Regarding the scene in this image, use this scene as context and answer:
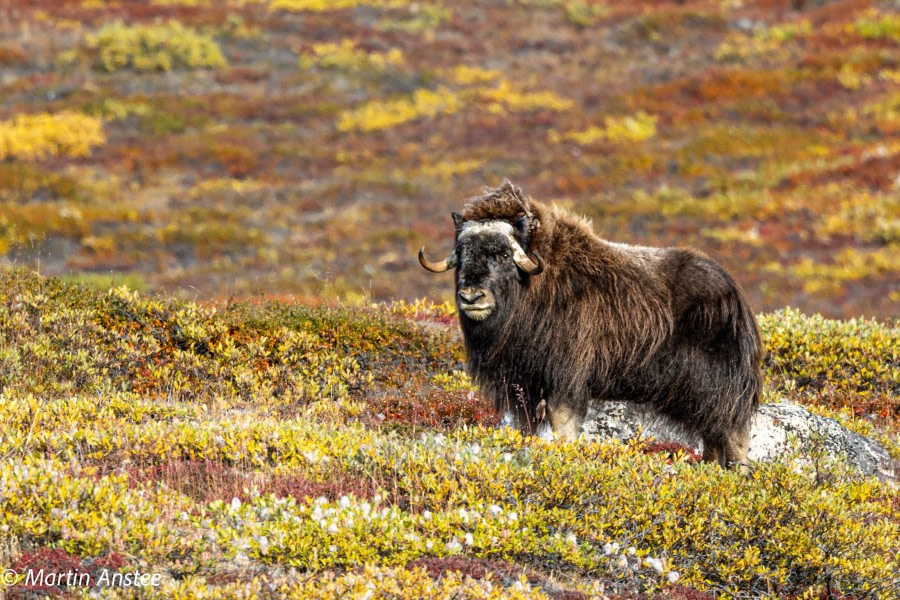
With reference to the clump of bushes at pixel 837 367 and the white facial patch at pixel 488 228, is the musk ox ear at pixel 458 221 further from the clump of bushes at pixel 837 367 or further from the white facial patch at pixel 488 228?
the clump of bushes at pixel 837 367

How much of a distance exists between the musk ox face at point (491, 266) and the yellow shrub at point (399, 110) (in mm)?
32600

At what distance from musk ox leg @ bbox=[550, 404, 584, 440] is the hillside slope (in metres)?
0.57

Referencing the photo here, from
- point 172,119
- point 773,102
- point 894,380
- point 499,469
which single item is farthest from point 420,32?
point 499,469

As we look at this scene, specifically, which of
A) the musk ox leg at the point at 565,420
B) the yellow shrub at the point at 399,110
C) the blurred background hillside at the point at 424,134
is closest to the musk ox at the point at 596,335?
the musk ox leg at the point at 565,420

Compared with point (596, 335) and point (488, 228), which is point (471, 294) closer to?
point (488, 228)

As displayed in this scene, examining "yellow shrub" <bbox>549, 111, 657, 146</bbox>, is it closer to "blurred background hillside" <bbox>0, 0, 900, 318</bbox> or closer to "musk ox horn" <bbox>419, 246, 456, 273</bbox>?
"blurred background hillside" <bbox>0, 0, 900, 318</bbox>

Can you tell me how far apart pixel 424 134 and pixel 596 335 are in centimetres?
3207

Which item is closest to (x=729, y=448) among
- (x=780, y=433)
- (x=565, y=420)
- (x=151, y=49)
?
(x=780, y=433)

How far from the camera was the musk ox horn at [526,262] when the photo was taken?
807 cm

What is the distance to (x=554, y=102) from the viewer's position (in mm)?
42094

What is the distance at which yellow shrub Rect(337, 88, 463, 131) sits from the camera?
4044 cm

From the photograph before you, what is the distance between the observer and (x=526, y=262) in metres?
8.08
